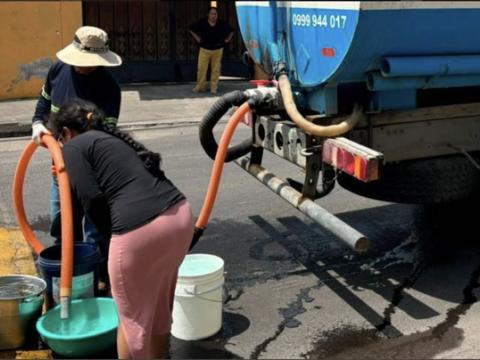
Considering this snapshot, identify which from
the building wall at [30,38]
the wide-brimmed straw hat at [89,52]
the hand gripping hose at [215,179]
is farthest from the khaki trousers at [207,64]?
the wide-brimmed straw hat at [89,52]

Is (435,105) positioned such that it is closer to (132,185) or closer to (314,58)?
(314,58)

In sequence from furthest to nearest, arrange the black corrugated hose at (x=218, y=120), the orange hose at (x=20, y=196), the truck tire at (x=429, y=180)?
→ the black corrugated hose at (x=218, y=120) → the truck tire at (x=429, y=180) → the orange hose at (x=20, y=196)

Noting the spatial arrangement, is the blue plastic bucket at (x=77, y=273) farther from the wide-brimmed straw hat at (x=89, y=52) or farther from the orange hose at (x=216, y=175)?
the wide-brimmed straw hat at (x=89, y=52)

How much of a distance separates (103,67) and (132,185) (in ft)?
5.78

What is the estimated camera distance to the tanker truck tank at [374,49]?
421cm

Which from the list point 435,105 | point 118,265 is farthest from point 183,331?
Result: point 435,105

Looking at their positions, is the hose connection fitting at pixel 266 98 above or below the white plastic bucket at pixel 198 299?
above

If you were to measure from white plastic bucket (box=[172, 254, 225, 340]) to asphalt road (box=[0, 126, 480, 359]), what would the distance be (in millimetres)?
84

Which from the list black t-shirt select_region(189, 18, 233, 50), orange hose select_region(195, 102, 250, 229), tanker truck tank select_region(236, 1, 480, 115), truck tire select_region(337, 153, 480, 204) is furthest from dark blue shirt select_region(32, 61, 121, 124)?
black t-shirt select_region(189, 18, 233, 50)

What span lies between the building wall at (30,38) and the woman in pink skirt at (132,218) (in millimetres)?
10267

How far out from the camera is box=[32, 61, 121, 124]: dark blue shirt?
4633 mm

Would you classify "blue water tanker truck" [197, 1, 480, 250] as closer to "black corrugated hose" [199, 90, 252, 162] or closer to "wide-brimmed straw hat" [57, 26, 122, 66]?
"black corrugated hose" [199, 90, 252, 162]

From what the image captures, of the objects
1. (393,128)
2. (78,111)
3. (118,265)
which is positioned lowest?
(118,265)

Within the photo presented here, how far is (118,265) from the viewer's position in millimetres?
3148
